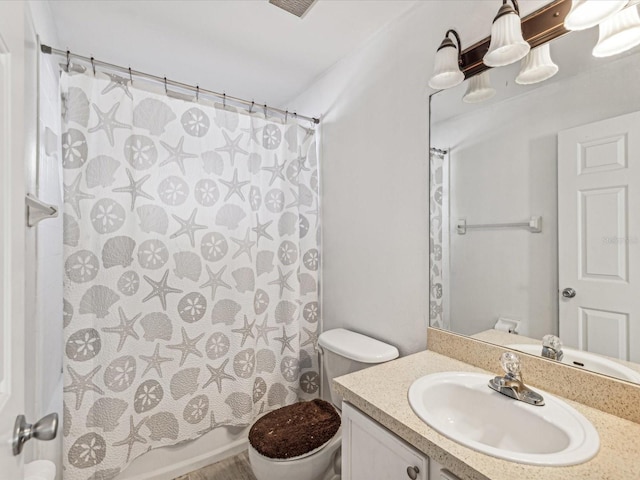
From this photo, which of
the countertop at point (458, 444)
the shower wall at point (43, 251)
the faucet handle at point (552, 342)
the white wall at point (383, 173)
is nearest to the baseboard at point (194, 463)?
the shower wall at point (43, 251)

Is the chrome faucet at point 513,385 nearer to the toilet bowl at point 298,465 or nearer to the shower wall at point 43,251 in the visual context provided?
the toilet bowl at point 298,465

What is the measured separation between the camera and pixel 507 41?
987mm

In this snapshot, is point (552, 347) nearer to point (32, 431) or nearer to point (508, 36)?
point (508, 36)

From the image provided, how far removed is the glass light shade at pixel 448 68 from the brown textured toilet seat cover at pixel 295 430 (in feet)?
5.18

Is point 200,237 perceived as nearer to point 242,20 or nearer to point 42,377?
point 42,377

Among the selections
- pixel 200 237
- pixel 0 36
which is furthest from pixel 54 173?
pixel 0 36

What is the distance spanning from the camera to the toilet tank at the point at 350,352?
1.44 meters

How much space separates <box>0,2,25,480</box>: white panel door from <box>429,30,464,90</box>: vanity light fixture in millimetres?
1252

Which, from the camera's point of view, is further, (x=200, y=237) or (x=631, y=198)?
(x=200, y=237)

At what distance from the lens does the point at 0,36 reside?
0.51 m

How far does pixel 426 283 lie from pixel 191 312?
3.97ft

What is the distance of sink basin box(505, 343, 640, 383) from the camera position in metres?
0.85

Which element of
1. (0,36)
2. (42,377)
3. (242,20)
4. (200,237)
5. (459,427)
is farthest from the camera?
(200,237)

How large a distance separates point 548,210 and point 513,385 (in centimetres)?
57
